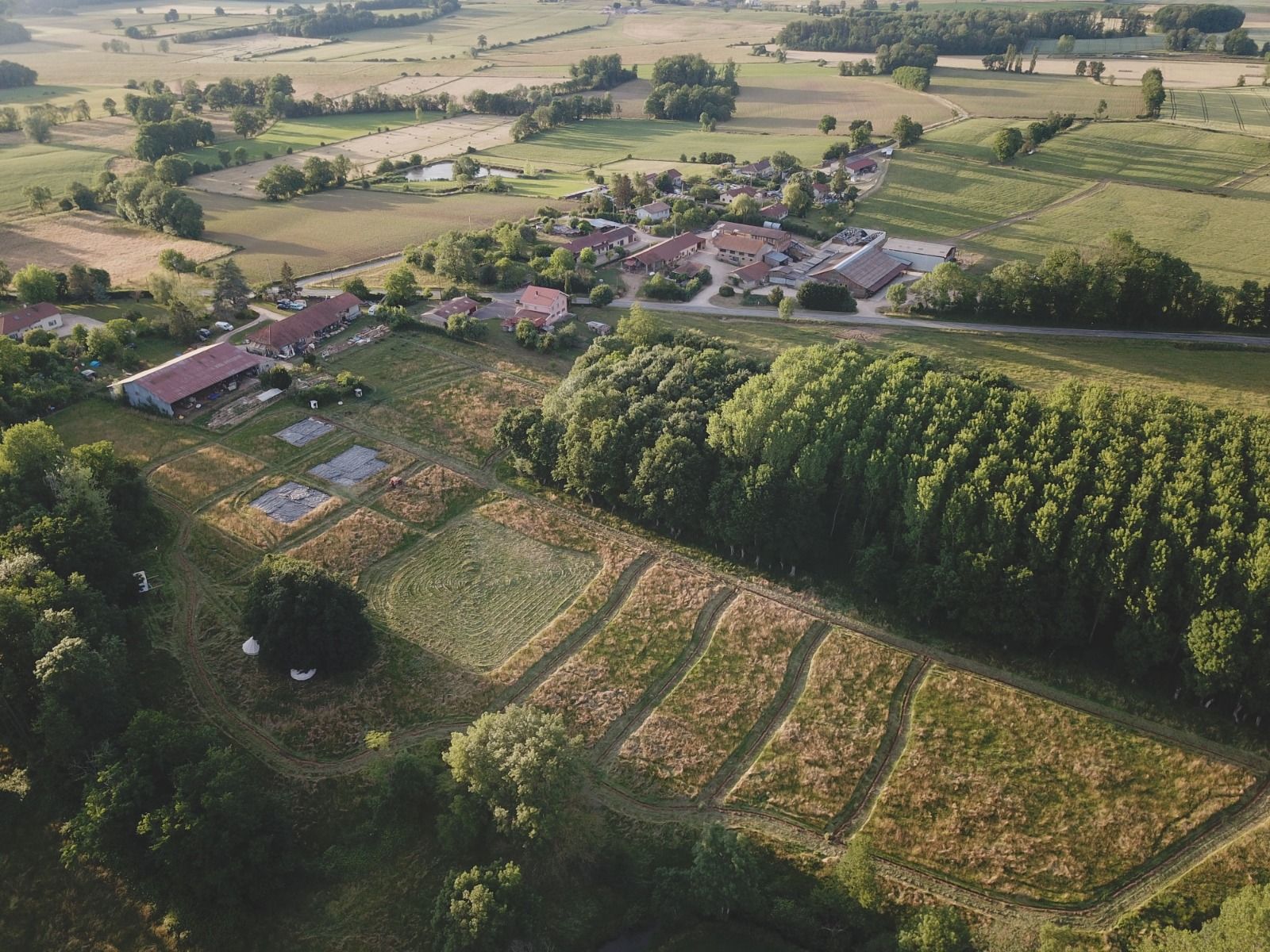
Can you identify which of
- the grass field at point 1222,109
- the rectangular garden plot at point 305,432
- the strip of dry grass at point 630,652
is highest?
the grass field at point 1222,109

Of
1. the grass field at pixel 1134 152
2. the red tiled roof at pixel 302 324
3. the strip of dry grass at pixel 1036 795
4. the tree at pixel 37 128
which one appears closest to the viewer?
the strip of dry grass at pixel 1036 795

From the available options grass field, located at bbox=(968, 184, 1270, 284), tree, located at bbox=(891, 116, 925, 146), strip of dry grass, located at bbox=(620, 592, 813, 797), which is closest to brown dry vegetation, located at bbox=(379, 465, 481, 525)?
strip of dry grass, located at bbox=(620, 592, 813, 797)

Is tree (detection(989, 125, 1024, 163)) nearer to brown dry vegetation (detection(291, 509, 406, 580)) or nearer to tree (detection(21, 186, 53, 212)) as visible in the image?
brown dry vegetation (detection(291, 509, 406, 580))

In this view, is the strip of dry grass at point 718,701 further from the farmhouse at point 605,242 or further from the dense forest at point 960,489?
the farmhouse at point 605,242

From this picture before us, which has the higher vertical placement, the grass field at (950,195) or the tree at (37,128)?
the tree at (37,128)

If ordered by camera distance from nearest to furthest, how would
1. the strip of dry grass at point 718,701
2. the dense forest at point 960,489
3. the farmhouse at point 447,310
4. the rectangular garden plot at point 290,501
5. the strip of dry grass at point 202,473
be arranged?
the strip of dry grass at point 718,701 < the dense forest at point 960,489 < the rectangular garden plot at point 290,501 < the strip of dry grass at point 202,473 < the farmhouse at point 447,310

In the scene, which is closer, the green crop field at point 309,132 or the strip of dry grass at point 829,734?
the strip of dry grass at point 829,734

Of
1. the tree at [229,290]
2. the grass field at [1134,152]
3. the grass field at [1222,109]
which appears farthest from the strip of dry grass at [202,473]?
the grass field at [1222,109]
